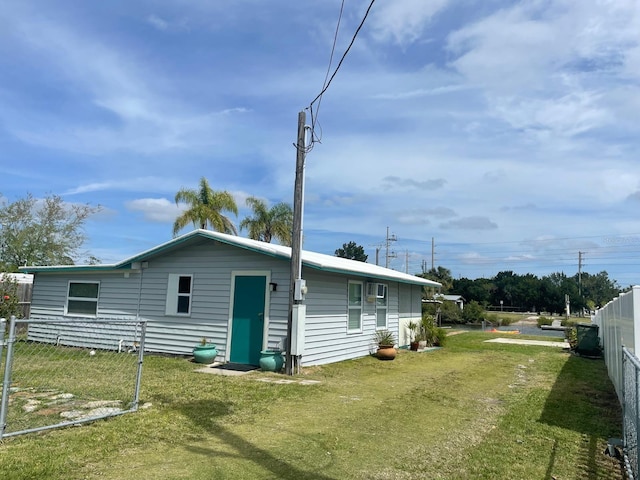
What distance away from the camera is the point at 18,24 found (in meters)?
8.48

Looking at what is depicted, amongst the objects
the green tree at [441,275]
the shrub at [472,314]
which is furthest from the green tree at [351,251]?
the shrub at [472,314]

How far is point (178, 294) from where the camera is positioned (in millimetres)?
11805

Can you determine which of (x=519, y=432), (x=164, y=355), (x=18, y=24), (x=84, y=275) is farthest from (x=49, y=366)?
(x=519, y=432)

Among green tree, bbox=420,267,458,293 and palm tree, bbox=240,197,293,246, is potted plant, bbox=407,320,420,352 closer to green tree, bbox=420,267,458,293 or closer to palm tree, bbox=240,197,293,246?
palm tree, bbox=240,197,293,246

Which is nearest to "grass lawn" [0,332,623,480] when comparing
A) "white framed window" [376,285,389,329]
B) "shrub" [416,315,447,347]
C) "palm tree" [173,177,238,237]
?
"white framed window" [376,285,389,329]

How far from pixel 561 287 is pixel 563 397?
69279mm

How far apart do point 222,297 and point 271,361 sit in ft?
7.52

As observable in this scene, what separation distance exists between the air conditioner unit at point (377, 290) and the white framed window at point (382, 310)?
0.08 metres

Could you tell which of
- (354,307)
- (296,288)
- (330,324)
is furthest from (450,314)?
(296,288)

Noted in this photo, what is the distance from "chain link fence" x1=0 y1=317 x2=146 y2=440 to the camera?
207 inches

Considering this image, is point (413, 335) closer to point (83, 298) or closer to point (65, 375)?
point (83, 298)

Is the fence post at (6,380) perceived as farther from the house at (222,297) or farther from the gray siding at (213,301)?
the house at (222,297)

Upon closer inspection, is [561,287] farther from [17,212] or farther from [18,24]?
[18,24]

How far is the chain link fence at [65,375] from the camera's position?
5.27 m
